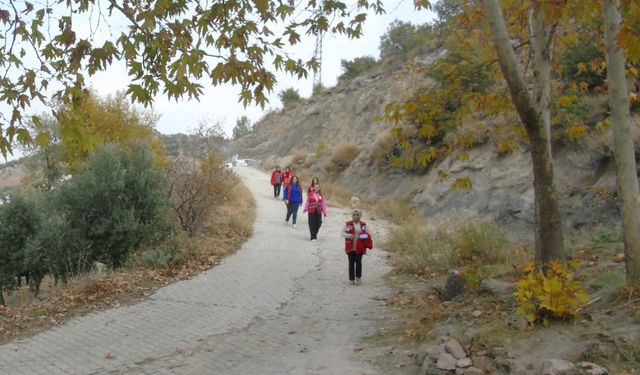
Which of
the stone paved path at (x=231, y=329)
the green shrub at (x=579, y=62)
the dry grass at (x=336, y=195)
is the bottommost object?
the stone paved path at (x=231, y=329)

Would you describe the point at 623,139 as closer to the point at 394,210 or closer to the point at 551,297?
the point at 551,297

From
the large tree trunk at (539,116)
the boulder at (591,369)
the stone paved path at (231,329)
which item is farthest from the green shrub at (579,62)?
the boulder at (591,369)

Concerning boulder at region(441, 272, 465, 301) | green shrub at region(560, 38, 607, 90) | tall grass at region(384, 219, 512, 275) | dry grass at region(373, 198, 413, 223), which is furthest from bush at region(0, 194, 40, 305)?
green shrub at region(560, 38, 607, 90)

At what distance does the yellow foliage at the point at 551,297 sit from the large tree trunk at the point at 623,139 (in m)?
0.89

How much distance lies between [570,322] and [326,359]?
264 centimetres

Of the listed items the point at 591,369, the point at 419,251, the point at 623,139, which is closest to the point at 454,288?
the point at 623,139

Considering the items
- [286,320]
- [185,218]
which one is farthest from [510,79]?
[185,218]

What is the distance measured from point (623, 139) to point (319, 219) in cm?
1095

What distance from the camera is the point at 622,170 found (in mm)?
6641

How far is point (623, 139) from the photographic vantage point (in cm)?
661

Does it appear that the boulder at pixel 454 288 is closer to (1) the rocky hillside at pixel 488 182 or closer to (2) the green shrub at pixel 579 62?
(1) the rocky hillside at pixel 488 182

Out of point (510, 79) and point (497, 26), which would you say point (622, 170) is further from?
point (497, 26)

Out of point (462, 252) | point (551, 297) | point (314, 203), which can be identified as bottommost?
point (462, 252)

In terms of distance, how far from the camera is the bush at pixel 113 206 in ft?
46.3
